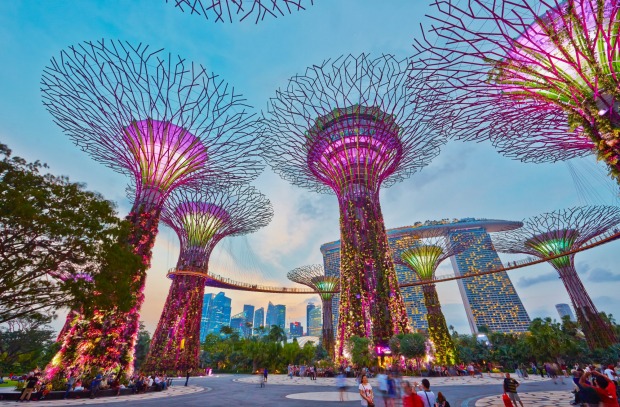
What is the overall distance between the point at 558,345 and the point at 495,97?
38.3 metres

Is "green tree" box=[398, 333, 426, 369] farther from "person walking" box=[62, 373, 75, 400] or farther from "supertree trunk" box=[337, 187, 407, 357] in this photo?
"person walking" box=[62, 373, 75, 400]

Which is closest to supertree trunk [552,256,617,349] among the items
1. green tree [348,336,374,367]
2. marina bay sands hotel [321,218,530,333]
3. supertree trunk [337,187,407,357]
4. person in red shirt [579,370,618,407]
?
supertree trunk [337,187,407,357]

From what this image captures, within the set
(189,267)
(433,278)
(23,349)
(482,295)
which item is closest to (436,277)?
(433,278)

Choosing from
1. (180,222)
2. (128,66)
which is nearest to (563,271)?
(180,222)

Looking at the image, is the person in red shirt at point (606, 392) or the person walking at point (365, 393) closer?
the person in red shirt at point (606, 392)

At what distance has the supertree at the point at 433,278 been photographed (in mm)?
29328

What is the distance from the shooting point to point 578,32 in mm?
8977

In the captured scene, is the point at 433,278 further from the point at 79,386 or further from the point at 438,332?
the point at 79,386

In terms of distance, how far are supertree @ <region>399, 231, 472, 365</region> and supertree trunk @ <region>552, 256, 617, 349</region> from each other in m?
10.6

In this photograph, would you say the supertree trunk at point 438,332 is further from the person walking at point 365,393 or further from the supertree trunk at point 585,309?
the person walking at point 365,393

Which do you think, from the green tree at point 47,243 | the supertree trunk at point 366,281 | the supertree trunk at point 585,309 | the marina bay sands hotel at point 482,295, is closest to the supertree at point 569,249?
the supertree trunk at point 585,309

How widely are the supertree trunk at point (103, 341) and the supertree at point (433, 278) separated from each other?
26.6 meters

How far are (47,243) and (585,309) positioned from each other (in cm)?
4397

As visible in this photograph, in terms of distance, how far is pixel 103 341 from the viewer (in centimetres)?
1425
